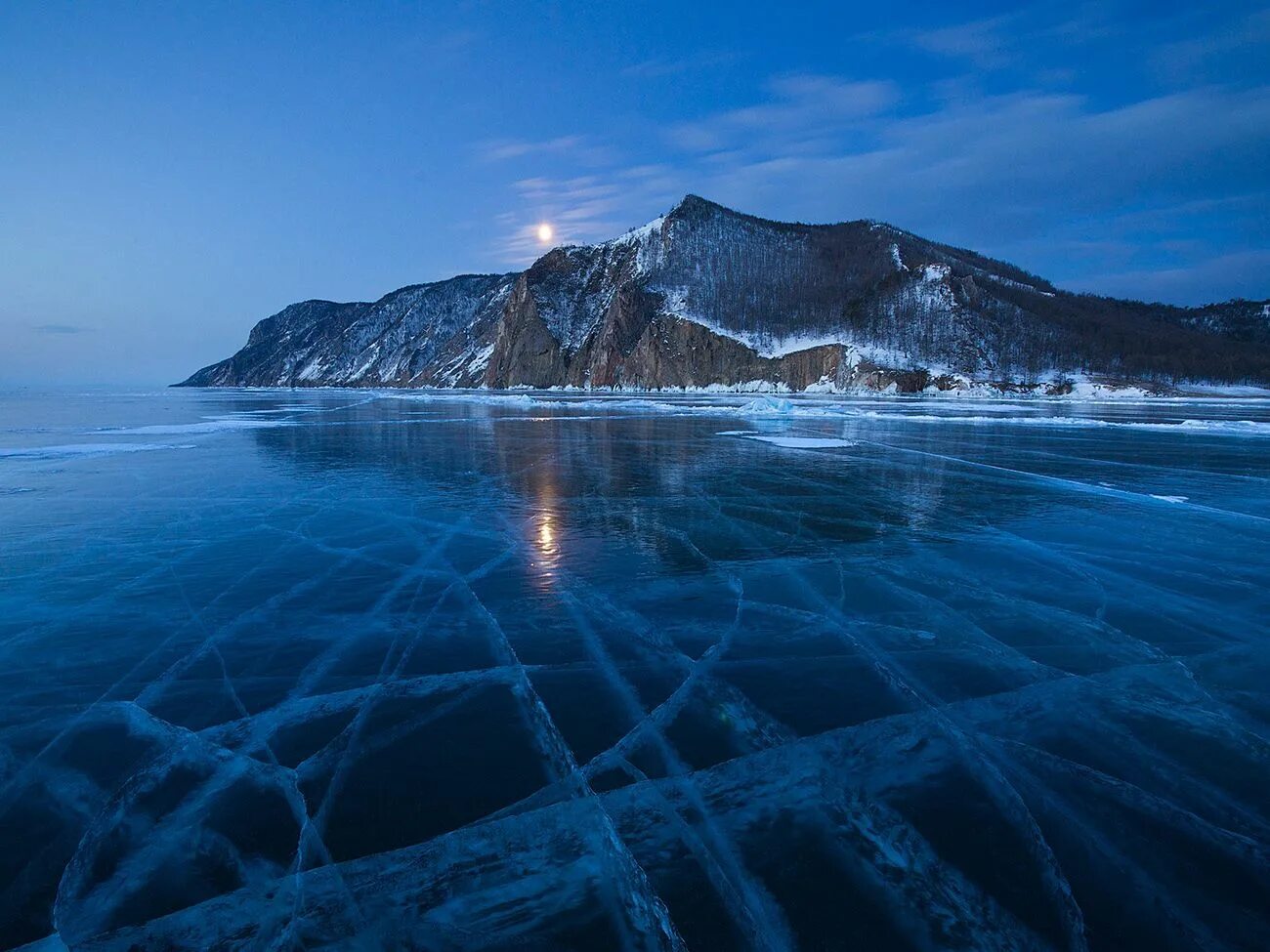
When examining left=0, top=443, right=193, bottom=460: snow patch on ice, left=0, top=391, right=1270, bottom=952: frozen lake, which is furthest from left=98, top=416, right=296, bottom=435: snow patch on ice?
left=0, top=391, right=1270, bottom=952: frozen lake

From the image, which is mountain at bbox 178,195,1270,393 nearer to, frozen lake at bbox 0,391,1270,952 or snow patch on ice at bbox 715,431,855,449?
snow patch on ice at bbox 715,431,855,449

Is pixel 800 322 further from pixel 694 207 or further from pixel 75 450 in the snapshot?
Result: pixel 75 450

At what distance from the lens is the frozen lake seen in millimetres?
2730

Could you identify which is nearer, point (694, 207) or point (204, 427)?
point (204, 427)

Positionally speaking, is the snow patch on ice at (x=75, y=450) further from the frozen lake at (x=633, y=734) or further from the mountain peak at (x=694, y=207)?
the mountain peak at (x=694, y=207)

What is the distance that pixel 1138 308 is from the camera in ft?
567

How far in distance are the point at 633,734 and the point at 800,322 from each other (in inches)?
4574

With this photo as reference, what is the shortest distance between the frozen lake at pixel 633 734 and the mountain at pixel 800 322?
91865 millimetres

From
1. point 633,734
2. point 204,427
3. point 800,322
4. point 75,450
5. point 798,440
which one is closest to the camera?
point 633,734

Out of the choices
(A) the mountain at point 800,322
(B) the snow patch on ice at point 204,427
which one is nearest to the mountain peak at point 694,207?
(A) the mountain at point 800,322

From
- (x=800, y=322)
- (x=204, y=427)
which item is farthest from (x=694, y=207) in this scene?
(x=204, y=427)

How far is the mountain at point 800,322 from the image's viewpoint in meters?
100

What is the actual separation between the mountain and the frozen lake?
91865mm

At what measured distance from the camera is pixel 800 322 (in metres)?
113
